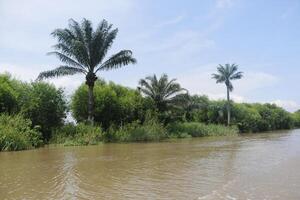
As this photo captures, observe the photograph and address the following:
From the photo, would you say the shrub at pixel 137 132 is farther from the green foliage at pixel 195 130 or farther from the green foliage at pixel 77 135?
the green foliage at pixel 195 130

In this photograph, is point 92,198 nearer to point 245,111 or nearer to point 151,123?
point 151,123

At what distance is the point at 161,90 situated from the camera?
3962 centimetres

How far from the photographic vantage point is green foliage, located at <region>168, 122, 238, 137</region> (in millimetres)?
39656

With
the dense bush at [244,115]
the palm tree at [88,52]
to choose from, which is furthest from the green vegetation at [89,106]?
the dense bush at [244,115]

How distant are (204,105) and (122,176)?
43.4m

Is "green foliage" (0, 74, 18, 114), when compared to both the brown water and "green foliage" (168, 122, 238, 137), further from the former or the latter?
"green foliage" (168, 122, 238, 137)

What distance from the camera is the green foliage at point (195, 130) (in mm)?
39656

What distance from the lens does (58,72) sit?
29.2m

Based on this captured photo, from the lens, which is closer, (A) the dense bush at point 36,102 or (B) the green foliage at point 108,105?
(A) the dense bush at point 36,102

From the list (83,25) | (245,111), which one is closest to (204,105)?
(245,111)

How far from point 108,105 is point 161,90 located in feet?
27.5

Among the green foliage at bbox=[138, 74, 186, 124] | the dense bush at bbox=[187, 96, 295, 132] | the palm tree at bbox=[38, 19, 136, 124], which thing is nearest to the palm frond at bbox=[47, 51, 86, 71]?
the palm tree at bbox=[38, 19, 136, 124]

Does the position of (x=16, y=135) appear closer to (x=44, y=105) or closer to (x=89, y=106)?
(x=44, y=105)

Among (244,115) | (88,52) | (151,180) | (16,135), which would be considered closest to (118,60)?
(88,52)
